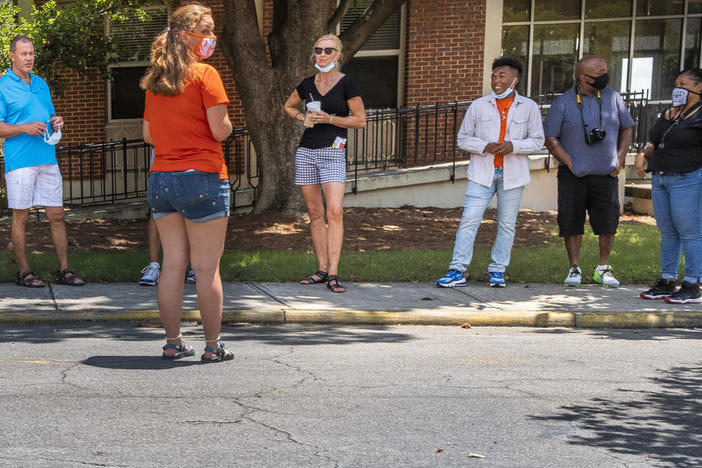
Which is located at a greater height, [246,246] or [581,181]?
[581,181]

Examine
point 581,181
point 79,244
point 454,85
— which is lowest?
point 79,244

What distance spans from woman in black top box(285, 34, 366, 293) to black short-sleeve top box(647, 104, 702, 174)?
2.60m

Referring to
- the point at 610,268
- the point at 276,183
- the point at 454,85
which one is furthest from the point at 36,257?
the point at 454,85

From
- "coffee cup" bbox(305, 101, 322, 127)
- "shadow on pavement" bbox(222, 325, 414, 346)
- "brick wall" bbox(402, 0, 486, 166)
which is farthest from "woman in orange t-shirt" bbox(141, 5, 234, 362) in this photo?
"brick wall" bbox(402, 0, 486, 166)

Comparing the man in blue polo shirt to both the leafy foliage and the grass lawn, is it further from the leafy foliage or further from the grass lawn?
the leafy foliage

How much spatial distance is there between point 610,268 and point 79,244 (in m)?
6.18

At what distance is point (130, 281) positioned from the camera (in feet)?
29.6

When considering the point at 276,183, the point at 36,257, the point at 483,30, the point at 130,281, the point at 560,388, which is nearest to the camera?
the point at 560,388

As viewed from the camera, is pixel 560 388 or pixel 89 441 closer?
pixel 89 441

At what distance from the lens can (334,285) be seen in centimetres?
859

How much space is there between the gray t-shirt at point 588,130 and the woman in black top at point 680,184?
1.52 ft

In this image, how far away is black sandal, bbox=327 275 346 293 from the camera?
28.0ft

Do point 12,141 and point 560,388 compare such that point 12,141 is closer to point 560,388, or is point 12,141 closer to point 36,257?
point 36,257

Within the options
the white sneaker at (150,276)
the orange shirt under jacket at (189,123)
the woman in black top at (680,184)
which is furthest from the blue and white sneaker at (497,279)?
the orange shirt under jacket at (189,123)
